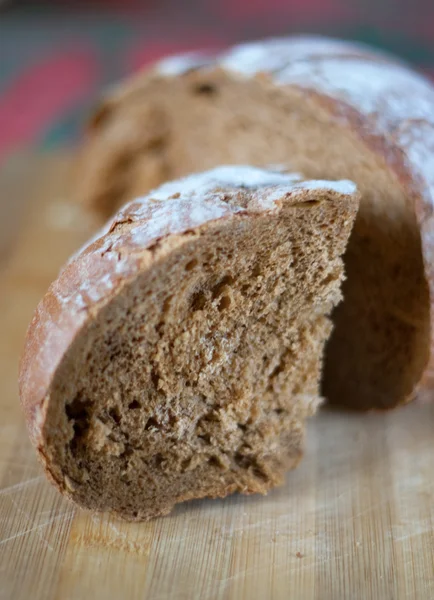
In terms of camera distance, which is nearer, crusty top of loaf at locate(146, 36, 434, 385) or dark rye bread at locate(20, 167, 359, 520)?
dark rye bread at locate(20, 167, 359, 520)

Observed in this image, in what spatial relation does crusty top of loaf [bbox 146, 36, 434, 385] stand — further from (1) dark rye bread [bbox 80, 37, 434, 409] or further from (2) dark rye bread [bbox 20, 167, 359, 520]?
(2) dark rye bread [bbox 20, 167, 359, 520]

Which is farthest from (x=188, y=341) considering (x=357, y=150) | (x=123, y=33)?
(x=123, y=33)

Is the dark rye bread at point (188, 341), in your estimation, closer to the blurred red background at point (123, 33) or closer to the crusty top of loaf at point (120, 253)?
the crusty top of loaf at point (120, 253)

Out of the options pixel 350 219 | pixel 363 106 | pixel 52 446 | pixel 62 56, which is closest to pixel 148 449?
pixel 52 446

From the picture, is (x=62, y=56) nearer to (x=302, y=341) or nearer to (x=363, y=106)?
(x=363, y=106)

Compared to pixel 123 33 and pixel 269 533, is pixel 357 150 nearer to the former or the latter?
pixel 269 533

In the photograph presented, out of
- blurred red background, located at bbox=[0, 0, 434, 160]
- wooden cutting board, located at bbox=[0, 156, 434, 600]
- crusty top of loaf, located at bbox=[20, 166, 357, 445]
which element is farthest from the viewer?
blurred red background, located at bbox=[0, 0, 434, 160]

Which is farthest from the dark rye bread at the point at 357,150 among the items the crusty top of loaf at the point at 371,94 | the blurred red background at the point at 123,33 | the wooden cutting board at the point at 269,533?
the blurred red background at the point at 123,33

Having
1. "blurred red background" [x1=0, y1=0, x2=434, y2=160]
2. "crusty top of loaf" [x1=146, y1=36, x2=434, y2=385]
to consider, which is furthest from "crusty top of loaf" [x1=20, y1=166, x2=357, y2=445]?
"blurred red background" [x1=0, y1=0, x2=434, y2=160]
